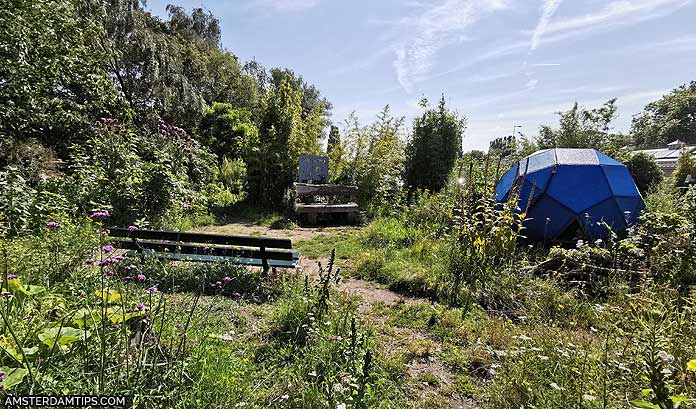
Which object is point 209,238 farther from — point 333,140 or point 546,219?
point 333,140

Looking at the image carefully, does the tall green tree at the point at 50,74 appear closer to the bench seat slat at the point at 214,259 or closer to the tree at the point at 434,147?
the bench seat slat at the point at 214,259

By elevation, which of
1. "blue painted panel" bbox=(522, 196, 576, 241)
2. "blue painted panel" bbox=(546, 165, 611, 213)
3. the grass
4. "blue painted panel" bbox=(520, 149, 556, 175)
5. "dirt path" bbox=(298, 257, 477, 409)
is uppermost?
"blue painted panel" bbox=(520, 149, 556, 175)

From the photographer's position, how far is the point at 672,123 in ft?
139

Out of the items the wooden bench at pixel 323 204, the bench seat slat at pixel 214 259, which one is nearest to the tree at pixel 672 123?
the wooden bench at pixel 323 204

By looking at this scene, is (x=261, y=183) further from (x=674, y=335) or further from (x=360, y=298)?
(x=674, y=335)

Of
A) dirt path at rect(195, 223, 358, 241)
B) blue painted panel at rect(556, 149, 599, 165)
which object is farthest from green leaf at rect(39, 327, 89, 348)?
blue painted panel at rect(556, 149, 599, 165)

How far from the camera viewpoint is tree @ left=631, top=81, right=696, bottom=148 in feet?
142

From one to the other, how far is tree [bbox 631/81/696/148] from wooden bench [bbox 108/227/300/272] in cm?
5303

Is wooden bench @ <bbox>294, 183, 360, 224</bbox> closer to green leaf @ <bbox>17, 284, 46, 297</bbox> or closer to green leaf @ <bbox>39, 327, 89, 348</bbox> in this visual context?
green leaf @ <bbox>17, 284, 46, 297</bbox>

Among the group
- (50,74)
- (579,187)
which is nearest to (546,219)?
(579,187)

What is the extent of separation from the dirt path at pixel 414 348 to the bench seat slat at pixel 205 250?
98 cm

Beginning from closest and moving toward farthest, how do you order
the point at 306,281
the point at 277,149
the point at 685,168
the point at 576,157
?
the point at 306,281 → the point at 576,157 → the point at 277,149 → the point at 685,168

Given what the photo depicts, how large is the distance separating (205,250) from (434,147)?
8725 mm

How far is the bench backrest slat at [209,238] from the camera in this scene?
453 centimetres
